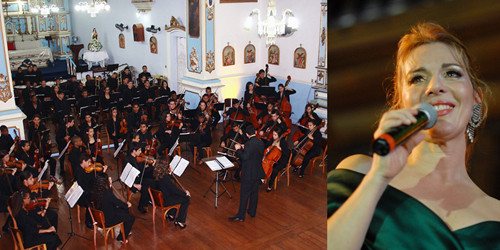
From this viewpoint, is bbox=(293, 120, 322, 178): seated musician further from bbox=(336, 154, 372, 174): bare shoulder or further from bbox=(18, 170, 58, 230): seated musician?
bbox=(336, 154, 372, 174): bare shoulder

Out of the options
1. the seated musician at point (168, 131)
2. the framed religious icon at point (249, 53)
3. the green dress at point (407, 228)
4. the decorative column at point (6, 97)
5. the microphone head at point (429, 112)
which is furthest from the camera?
the framed religious icon at point (249, 53)

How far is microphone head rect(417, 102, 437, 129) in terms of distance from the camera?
5.54 feet

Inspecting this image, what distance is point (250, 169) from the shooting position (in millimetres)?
7922

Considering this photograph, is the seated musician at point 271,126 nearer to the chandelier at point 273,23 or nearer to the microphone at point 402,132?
the chandelier at point 273,23

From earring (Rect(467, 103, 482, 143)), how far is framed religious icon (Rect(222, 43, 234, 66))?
40.9 feet

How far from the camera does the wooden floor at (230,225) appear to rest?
24.3ft

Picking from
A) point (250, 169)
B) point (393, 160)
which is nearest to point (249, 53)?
point (250, 169)

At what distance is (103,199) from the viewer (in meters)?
7.15

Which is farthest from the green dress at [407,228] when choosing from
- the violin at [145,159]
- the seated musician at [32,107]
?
the seated musician at [32,107]

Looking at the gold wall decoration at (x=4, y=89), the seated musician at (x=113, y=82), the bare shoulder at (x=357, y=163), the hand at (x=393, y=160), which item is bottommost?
the seated musician at (x=113, y=82)

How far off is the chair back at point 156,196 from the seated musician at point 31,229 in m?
1.53

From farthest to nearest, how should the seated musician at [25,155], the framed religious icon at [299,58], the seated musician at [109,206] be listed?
1. the framed religious icon at [299,58]
2. the seated musician at [25,155]
3. the seated musician at [109,206]

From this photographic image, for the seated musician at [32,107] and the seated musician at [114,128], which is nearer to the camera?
the seated musician at [114,128]

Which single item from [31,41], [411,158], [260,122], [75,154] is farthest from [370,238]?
[31,41]
